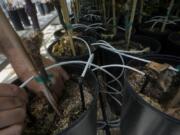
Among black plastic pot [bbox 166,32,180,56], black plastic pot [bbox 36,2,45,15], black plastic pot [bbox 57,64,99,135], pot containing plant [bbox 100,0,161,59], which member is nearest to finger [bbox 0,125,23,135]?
black plastic pot [bbox 57,64,99,135]

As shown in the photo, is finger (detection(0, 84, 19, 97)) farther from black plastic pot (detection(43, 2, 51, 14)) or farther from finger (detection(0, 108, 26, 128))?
black plastic pot (detection(43, 2, 51, 14))

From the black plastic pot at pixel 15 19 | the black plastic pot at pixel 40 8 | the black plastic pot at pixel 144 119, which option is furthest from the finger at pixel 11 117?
the black plastic pot at pixel 40 8

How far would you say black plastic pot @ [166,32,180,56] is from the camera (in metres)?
0.79

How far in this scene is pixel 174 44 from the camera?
0.79 meters

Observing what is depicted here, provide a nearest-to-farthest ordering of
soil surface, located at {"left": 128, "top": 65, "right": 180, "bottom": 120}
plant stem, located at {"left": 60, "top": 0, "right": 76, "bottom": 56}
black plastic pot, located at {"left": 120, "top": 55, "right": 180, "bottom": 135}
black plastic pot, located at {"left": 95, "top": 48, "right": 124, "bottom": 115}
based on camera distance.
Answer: black plastic pot, located at {"left": 120, "top": 55, "right": 180, "bottom": 135}, soil surface, located at {"left": 128, "top": 65, "right": 180, "bottom": 120}, plant stem, located at {"left": 60, "top": 0, "right": 76, "bottom": 56}, black plastic pot, located at {"left": 95, "top": 48, "right": 124, "bottom": 115}

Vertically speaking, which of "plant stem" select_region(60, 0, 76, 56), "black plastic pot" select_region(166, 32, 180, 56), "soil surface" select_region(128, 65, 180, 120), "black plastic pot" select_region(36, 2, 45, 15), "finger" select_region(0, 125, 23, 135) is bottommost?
"black plastic pot" select_region(36, 2, 45, 15)

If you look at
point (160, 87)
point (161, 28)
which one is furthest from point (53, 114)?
→ point (161, 28)

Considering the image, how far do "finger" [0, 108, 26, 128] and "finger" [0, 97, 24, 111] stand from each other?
0.04 ft

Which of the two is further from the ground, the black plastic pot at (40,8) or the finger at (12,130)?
the finger at (12,130)

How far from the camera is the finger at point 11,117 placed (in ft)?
1.19

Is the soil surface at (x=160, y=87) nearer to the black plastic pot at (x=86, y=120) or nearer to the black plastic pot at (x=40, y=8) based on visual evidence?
the black plastic pot at (x=86, y=120)

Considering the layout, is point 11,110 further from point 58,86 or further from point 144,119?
point 144,119

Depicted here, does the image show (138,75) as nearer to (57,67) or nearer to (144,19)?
(57,67)

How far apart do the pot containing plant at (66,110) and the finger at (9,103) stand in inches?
2.3
